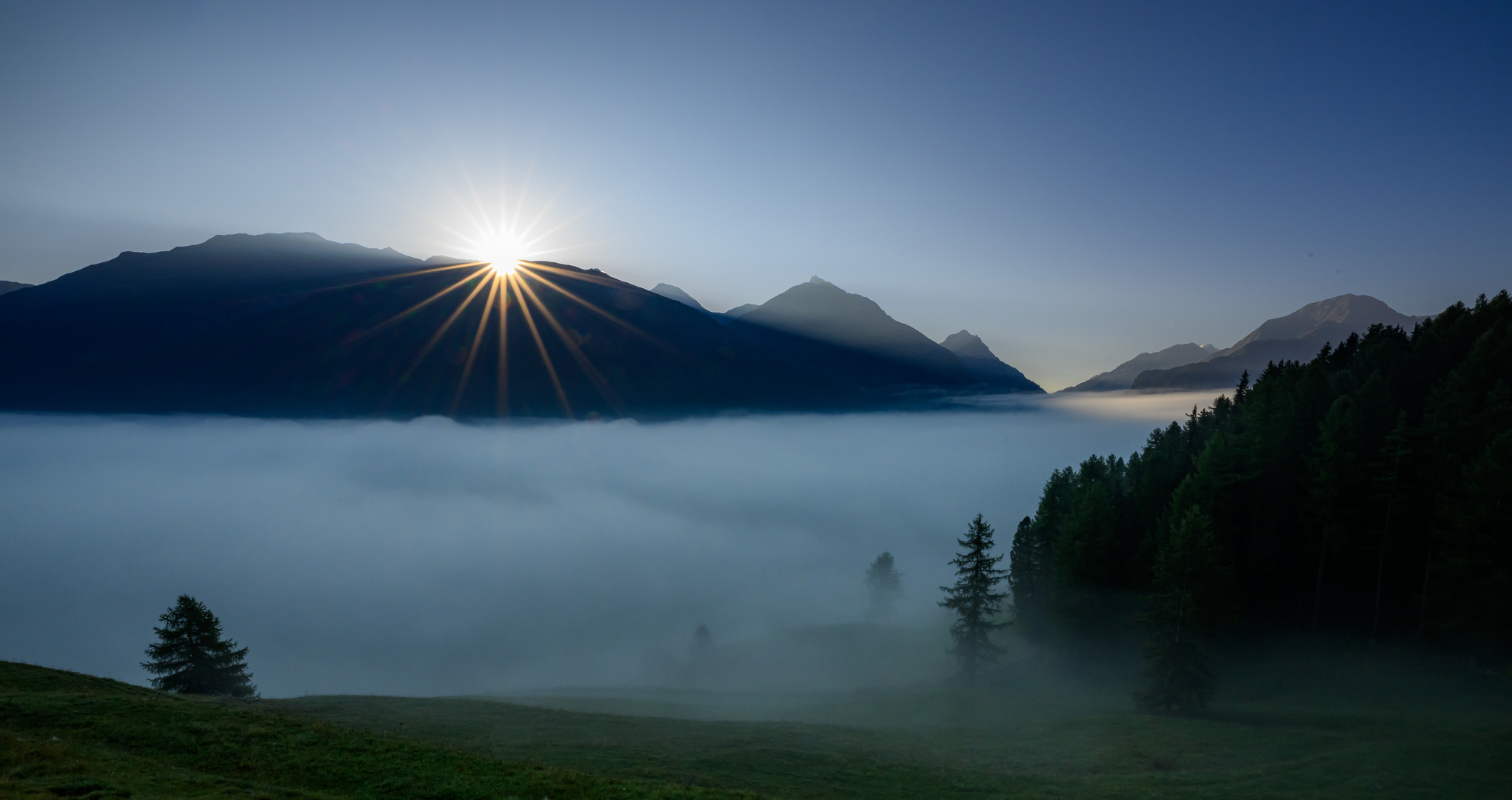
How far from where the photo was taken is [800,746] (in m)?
31.1

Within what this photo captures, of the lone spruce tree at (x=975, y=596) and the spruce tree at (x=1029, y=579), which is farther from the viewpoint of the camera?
the spruce tree at (x=1029, y=579)

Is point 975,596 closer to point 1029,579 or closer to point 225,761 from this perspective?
point 1029,579

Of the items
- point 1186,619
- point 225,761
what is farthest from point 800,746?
point 1186,619

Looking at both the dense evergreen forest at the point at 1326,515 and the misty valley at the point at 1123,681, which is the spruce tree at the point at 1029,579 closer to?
the dense evergreen forest at the point at 1326,515

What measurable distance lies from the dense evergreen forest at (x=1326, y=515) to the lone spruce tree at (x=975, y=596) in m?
6.10

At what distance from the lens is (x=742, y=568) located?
7087 inches

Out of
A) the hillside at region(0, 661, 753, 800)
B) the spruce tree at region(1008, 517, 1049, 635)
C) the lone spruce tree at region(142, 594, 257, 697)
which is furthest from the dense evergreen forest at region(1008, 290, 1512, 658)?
the lone spruce tree at region(142, 594, 257, 697)

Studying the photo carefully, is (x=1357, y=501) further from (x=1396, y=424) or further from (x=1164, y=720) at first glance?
(x=1164, y=720)

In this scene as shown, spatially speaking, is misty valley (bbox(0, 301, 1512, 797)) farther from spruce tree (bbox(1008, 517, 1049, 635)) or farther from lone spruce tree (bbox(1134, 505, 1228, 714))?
spruce tree (bbox(1008, 517, 1049, 635))

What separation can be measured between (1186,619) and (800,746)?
26947mm

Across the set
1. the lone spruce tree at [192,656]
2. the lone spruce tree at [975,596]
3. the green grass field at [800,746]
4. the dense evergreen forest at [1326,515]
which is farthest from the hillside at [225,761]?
the dense evergreen forest at [1326,515]

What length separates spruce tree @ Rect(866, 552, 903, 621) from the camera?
3738 inches

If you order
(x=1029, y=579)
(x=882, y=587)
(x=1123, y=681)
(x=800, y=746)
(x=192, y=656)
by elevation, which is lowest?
(x=882, y=587)

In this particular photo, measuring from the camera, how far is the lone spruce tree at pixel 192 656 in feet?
147
